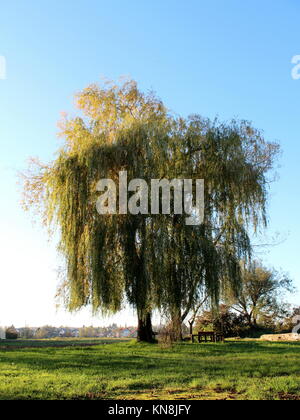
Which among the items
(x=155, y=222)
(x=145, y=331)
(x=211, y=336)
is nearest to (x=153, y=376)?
(x=155, y=222)

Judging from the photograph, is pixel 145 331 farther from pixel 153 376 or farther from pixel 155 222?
pixel 153 376

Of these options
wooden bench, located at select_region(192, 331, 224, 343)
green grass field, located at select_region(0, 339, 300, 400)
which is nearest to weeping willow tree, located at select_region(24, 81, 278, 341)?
green grass field, located at select_region(0, 339, 300, 400)

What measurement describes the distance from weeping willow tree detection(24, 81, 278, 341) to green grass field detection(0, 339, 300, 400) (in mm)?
2305

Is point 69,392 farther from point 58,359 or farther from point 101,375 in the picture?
point 58,359

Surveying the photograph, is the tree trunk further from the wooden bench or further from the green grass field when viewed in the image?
the green grass field

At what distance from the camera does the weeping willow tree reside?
1452cm

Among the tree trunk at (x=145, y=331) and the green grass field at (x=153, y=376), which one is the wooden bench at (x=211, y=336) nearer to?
the tree trunk at (x=145, y=331)

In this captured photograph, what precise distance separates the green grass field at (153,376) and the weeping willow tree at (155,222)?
2305 millimetres

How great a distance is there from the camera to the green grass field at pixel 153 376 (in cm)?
718

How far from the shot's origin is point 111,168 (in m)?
15.8

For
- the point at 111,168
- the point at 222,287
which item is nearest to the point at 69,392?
the point at 222,287

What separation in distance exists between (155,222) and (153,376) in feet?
21.4

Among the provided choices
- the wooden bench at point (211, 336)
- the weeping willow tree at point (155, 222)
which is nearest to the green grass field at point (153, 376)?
the weeping willow tree at point (155, 222)
